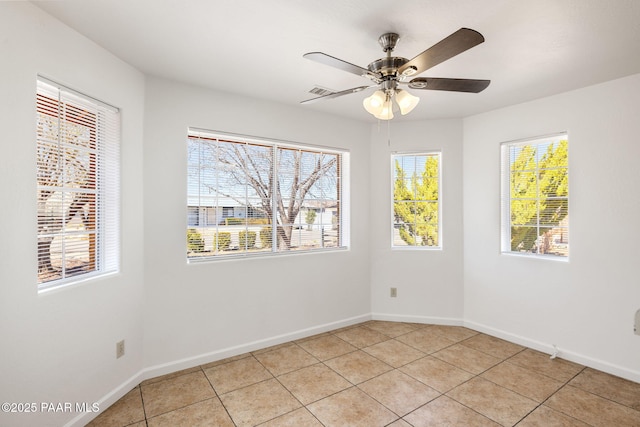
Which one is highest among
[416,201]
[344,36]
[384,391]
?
[344,36]

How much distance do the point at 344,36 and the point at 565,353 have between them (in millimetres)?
3461

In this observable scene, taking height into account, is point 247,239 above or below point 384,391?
above

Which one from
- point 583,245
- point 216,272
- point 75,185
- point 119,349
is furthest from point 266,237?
point 583,245

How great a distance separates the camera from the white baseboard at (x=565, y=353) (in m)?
2.65

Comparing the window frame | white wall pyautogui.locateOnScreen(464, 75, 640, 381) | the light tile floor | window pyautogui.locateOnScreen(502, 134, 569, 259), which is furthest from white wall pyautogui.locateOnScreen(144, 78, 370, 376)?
window pyautogui.locateOnScreen(502, 134, 569, 259)

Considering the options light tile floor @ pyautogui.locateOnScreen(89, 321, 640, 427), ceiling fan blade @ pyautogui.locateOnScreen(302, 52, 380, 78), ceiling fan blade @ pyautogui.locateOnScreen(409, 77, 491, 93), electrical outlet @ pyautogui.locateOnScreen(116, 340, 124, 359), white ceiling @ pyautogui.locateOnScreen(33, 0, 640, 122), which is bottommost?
light tile floor @ pyautogui.locateOnScreen(89, 321, 640, 427)

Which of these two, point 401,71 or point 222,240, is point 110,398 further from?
point 401,71

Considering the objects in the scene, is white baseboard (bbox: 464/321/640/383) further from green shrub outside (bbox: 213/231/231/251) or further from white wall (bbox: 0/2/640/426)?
green shrub outside (bbox: 213/231/231/251)

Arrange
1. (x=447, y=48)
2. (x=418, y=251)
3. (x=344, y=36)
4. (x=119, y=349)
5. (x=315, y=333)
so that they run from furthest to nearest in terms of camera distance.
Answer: (x=418, y=251) < (x=315, y=333) < (x=119, y=349) < (x=344, y=36) < (x=447, y=48)

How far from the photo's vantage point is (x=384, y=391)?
2473 mm

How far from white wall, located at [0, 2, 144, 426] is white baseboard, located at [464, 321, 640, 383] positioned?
363cm

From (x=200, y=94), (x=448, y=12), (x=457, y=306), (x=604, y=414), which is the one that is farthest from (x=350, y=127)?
(x=604, y=414)

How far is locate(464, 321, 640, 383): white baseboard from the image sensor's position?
104 inches

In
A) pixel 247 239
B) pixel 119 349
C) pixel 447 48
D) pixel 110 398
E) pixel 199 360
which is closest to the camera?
pixel 447 48
